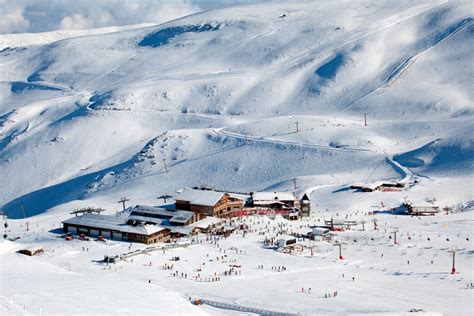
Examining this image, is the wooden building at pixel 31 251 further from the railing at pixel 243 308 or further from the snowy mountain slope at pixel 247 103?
the snowy mountain slope at pixel 247 103

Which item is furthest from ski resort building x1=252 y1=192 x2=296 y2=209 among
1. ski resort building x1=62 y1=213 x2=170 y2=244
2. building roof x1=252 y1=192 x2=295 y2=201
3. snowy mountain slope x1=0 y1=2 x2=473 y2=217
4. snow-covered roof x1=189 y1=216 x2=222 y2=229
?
ski resort building x1=62 y1=213 x2=170 y2=244

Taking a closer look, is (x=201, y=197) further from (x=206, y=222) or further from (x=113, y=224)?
(x=113, y=224)


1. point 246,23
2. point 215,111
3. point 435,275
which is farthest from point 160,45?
point 435,275

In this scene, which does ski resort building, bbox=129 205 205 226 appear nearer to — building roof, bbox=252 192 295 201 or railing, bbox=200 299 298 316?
building roof, bbox=252 192 295 201

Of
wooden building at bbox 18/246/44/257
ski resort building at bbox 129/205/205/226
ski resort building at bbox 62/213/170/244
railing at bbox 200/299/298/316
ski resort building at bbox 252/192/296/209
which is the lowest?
railing at bbox 200/299/298/316

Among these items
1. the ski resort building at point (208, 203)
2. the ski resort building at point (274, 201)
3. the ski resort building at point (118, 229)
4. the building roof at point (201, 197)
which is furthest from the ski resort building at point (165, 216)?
the ski resort building at point (274, 201)

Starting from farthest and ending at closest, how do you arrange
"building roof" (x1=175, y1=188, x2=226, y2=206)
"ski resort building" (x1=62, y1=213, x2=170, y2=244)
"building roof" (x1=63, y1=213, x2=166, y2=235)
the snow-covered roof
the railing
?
"building roof" (x1=175, y1=188, x2=226, y2=206), the snow-covered roof, "building roof" (x1=63, y1=213, x2=166, y2=235), "ski resort building" (x1=62, y1=213, x2=170, y2=244), the railing

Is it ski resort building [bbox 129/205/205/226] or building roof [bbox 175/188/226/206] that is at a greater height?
building roof [bbox 175/188/226/206]

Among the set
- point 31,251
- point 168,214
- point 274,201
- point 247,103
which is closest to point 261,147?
point 274,201
